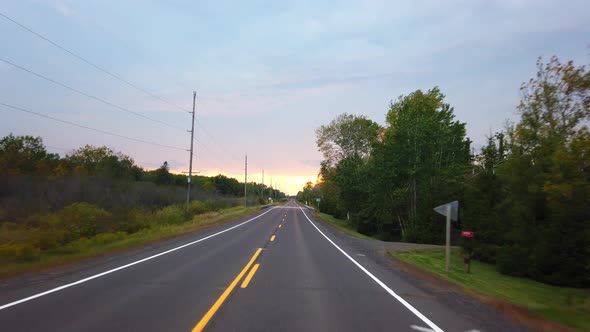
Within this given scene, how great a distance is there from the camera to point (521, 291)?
50.9 feet

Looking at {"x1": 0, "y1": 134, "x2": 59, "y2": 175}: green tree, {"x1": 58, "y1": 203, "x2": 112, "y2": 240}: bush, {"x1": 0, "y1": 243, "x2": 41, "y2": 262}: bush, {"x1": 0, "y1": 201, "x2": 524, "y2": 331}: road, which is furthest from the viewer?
{"x1": 0, "y1": 134, "x2": 59, "y2": 175}: green tree

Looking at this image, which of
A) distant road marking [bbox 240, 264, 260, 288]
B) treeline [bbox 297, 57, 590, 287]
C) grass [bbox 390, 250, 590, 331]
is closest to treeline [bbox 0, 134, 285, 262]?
distant road marking [bbox 240, 264, 260, 288]

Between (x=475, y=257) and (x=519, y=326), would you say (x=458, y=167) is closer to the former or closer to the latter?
(x=475, y=257)

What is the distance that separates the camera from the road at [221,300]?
21.4 ft

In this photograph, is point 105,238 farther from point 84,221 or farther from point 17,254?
point 17,254

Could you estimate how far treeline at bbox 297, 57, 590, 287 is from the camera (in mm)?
15750

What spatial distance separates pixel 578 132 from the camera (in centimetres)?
1470

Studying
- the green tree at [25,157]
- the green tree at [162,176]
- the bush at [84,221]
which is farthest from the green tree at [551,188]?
the green tree at [162,176]

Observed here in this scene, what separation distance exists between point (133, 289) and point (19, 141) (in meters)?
64.6

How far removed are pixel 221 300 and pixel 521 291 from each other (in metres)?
12.6

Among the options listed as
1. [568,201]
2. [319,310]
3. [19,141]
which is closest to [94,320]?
[319,310]

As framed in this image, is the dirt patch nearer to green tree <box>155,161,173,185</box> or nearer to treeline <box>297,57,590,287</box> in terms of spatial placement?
treeline <box>297,57,590,287</box>

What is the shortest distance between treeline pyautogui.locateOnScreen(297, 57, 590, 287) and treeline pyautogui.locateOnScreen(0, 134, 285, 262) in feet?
63.5

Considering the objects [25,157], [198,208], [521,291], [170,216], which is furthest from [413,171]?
[25,157]
